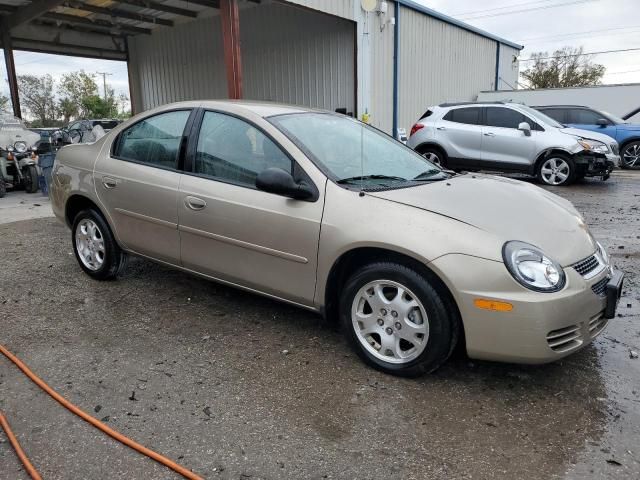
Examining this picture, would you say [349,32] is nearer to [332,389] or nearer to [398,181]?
[398,181]

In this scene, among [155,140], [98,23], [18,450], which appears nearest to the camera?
[18,450]

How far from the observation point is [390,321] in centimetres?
287

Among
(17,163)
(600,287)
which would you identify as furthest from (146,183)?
(17,163)

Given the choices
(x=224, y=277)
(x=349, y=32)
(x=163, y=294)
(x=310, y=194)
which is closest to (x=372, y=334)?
(x=310, y=194)

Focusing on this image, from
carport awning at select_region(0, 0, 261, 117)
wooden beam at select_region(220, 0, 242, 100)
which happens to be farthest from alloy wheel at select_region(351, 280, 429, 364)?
carport awning at select_region(0, 0, 261, 117)

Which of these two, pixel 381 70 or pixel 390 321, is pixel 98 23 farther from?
pixel 390 321

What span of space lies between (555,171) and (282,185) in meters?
8.69

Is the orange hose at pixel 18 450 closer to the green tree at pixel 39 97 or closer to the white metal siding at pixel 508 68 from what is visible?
the white metal siding at pixel 508 68

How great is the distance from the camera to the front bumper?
2496 mm

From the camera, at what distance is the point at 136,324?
3.69 m

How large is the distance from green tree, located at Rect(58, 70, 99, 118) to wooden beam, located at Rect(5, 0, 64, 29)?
34.1 metres

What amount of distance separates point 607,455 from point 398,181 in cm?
185

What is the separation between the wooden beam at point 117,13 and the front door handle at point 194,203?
40.0 ft

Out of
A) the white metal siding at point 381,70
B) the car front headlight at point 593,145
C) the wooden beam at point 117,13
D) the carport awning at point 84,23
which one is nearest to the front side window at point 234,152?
the car front headlight at point 593,145
